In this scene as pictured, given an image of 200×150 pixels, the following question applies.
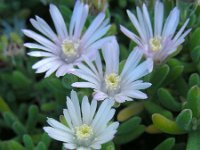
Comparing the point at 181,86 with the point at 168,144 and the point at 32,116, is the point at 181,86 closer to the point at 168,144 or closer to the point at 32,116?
the point at 168,144

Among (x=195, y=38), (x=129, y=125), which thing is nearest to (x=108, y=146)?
(x=129, y=125)

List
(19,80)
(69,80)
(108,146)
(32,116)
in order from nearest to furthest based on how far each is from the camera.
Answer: (108,146) → (69,80) → (32,116) → (19,80)

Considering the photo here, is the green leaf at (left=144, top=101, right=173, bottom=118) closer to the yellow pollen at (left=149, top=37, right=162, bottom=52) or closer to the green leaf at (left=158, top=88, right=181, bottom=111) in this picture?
the green leaf at (left=158, top=88, right=181, bottom=111)

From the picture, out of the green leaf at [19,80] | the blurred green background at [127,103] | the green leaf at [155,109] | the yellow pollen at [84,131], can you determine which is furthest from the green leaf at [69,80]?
the green leaf at [19,80]

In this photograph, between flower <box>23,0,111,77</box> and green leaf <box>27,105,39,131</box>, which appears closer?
flower <box>23,0,111,77</box>

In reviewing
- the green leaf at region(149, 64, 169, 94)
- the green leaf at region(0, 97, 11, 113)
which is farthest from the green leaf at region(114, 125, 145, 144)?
the green leaf at region(0, 97, 11, 113)

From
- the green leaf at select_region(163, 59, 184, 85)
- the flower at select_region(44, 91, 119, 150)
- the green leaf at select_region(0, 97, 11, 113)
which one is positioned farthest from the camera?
the green leaf at select_region(0, 97, 11, 113)

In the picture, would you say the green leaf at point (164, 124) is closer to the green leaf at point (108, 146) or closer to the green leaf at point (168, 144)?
the green leaf at point (168, 144)
